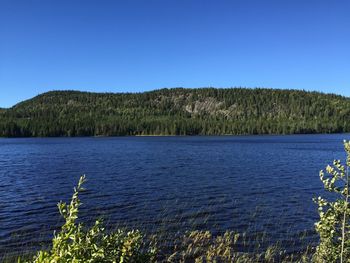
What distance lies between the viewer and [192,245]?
2167 centimetres

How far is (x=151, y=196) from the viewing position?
1417 inches

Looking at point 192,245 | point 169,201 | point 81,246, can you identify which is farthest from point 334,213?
point 169,201

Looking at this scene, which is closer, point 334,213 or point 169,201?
point 334,213

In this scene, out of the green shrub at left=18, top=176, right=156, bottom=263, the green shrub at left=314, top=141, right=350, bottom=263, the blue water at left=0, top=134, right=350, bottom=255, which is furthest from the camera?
the blue water at left=0, top=134, right=350, bottom=255

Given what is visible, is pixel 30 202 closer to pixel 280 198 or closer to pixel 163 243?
pixel 163 243

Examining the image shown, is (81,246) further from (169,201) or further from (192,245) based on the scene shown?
(169,201)

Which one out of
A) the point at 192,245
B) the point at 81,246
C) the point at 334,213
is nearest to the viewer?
the point at 81,246

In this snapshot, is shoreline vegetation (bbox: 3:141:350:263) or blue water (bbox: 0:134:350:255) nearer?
shoreline vegetation (bbox: 3:141:350:263)

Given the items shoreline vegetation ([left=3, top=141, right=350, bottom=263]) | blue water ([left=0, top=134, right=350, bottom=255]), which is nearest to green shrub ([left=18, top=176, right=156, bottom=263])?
shoreline vegetation ([left=3, top=141, right=350, bottom=263])

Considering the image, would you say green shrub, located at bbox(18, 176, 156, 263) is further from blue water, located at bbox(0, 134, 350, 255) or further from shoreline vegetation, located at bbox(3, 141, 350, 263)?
blue water, located at bbox(0, 134, 350, 255)

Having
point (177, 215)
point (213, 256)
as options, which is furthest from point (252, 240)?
point (177, 215)

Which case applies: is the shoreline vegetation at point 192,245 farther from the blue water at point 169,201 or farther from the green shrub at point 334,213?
the blue water at point 169,201

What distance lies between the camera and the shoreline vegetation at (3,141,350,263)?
20.1 feet

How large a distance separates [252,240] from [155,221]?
7.47 meters
